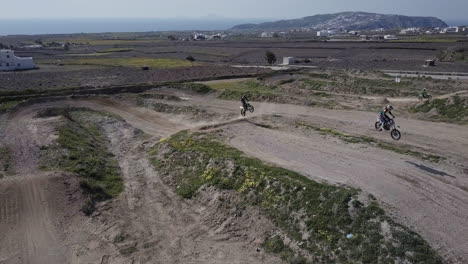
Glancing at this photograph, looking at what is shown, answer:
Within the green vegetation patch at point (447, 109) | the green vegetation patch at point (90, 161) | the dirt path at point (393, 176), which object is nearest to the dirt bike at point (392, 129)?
the dirt path at point (393, 176)

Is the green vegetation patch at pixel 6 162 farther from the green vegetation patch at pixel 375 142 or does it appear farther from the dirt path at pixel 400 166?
the green vegetation patch at pixel 375 142

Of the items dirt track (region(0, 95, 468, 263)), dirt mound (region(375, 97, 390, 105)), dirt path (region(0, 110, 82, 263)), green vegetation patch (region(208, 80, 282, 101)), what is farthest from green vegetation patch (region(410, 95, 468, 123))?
dirt path (region(0, 110, 82, 263))

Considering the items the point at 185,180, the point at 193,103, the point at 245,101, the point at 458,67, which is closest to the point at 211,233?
the point at 185,180

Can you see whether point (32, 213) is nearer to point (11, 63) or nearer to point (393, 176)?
point (393, 176)

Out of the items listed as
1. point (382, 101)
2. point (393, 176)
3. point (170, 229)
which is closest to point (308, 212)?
point (393, 176)

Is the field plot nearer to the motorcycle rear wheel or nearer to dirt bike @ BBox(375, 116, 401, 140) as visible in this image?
the motorcycle rear wheel
